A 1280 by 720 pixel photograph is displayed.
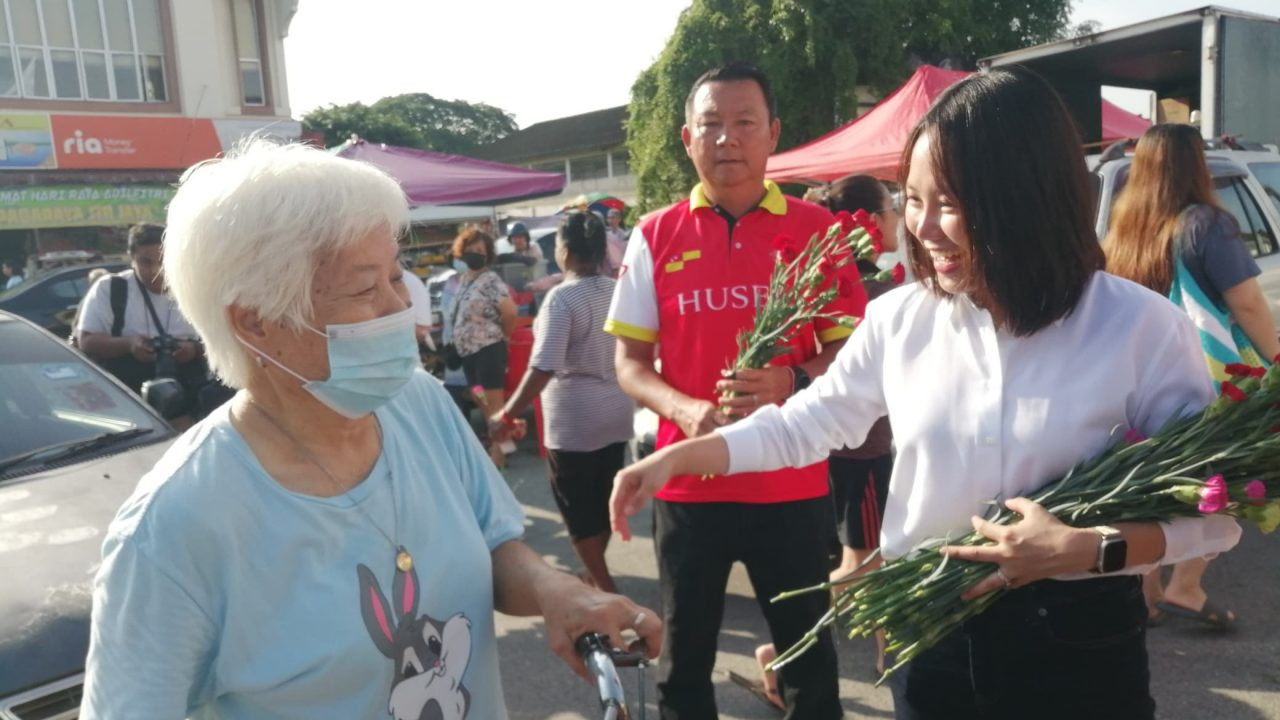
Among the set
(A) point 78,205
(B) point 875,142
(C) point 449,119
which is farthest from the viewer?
(C) point 449,119

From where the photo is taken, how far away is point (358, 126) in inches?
1918

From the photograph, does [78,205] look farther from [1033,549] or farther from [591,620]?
[1033,549]

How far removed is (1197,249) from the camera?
394 cm

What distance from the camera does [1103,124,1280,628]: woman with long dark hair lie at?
3.91 meters

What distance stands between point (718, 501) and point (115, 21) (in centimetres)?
2414

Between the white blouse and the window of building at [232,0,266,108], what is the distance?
80.2 feet

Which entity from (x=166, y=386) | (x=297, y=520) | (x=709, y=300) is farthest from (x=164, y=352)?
(x=297, y=520)

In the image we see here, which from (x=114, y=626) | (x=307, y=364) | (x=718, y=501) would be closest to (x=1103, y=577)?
(x=718, y=501)

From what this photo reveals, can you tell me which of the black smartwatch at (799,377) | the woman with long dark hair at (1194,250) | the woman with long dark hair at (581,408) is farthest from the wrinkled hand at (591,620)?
the woman with long dark hair at (1194,250)

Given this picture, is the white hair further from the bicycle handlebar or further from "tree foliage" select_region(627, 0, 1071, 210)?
"tree foliage" select_region(627, 0, 1071, 210)

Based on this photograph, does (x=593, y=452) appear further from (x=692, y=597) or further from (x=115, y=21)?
(x=115, y=21)

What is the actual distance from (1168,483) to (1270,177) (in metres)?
6.39

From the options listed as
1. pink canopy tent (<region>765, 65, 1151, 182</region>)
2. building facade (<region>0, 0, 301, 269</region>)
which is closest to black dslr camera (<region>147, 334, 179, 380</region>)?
pink canopy tent (<region>765, 65, 1151, 182</region>)

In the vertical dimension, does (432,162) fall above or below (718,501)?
above
